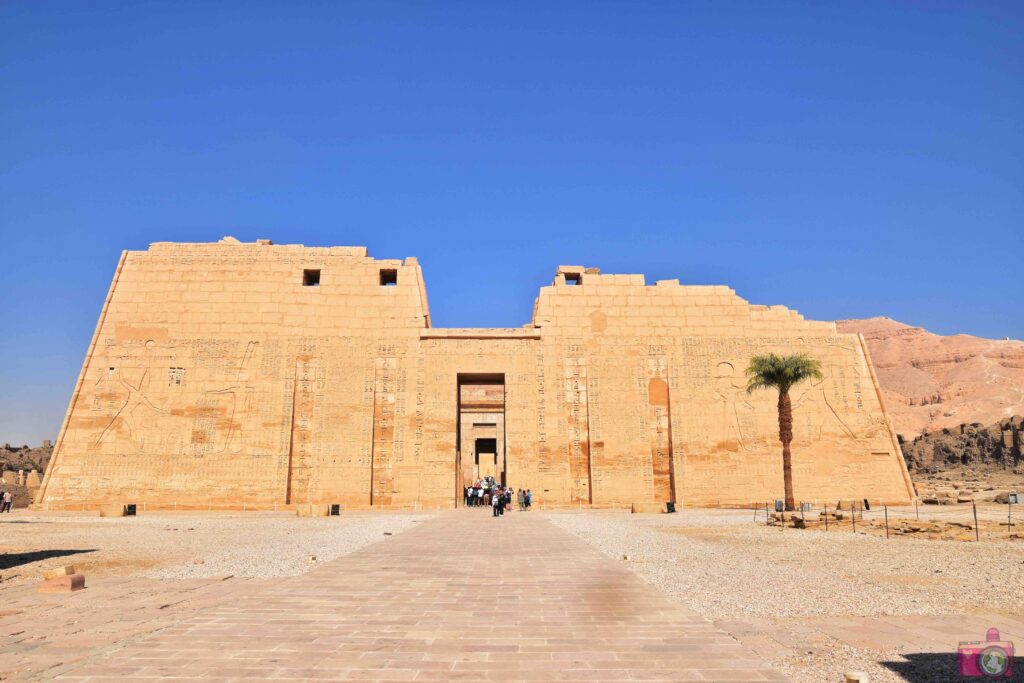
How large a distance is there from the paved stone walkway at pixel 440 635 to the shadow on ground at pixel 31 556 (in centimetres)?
499

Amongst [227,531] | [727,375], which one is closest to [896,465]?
[727,375]

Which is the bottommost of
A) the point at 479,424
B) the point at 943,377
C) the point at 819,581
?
the point at 819,581

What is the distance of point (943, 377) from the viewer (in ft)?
269

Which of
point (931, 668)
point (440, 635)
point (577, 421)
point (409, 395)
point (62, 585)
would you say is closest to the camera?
point (931, 668)

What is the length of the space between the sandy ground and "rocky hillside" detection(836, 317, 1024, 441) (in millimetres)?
52905

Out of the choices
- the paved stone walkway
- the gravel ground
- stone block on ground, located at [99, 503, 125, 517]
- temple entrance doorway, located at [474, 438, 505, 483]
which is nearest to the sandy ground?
the paved stone walkway

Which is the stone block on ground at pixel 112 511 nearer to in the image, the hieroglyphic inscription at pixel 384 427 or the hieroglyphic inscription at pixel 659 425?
the hieroglyphic inscription at pixel 384 427

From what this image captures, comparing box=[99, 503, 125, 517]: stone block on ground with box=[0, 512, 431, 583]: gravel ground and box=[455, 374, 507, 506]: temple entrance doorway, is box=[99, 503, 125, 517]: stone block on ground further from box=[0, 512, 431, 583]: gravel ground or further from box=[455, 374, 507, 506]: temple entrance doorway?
box=[455, 374, 507, 506]: temple entrance doorway

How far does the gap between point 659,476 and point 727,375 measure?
5.05m

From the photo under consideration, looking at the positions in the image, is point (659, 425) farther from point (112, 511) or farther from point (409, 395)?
point (112, 511)

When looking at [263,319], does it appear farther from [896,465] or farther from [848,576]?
[896,465]

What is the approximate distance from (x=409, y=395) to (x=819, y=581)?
64.8ft

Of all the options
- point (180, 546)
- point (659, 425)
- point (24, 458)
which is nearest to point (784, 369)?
point (659, 425)

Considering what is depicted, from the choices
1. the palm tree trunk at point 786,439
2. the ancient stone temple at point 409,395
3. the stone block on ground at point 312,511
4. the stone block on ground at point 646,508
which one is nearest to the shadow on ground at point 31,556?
the stone block on ground at point 312,511
